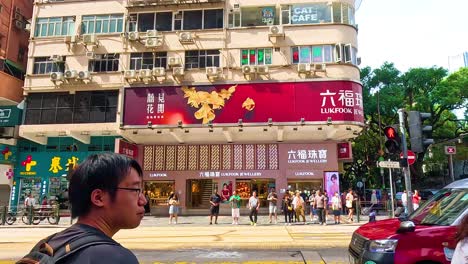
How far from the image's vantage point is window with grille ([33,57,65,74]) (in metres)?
27.4

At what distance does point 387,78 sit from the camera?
33188mm

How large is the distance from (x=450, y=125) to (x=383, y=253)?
3768 centimetres

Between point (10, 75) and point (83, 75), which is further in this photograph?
point (10, 75)

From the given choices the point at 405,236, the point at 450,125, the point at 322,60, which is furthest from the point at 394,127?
the point at 450,125

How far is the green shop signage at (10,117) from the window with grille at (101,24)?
25.2 feet

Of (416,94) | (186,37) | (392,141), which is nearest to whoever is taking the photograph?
(392,141)

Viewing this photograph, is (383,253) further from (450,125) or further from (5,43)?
(450,125)

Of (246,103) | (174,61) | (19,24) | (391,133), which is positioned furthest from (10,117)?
(391,133)

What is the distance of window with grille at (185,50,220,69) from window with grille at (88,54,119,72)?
5.15 m

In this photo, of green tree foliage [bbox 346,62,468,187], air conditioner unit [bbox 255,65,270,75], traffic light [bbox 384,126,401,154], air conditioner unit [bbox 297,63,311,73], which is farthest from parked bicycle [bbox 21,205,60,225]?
green tree foliage [bbox 346,62,468,187]

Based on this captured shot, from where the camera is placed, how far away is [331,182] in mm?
24656

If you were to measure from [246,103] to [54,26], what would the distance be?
1577 centimetres

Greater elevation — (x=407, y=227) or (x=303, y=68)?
(x=303, y=68)

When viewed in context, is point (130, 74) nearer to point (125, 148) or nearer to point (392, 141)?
point (125, 148)
